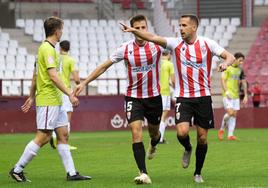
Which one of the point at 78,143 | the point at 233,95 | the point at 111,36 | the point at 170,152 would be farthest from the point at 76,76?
the point at 111,36

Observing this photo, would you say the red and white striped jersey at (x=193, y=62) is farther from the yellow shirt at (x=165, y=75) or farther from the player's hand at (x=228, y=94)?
the player's hand at (x=228, y=94)

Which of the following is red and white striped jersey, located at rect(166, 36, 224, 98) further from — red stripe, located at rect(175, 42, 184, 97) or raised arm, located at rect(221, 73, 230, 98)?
raised arm, located at rect(221, 73, 230, 98)

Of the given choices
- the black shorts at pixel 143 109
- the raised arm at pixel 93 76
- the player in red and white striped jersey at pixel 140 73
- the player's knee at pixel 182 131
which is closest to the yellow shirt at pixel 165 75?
the black shorts at pixel 143 109

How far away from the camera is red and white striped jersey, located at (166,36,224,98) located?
12.3 metres

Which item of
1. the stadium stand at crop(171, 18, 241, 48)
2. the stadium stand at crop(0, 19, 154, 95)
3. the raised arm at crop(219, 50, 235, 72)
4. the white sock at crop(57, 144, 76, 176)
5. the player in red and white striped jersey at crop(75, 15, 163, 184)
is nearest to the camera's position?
the raised arm at crop(219, 50, 235, 72)

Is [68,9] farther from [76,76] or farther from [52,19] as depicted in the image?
[52,19]

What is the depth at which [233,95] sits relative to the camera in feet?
75.6

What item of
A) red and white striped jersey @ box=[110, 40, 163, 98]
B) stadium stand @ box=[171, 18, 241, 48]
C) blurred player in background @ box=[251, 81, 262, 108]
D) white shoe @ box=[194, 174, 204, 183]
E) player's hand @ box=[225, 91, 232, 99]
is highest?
stadium stand @ box=[171, 18, 241, 48]

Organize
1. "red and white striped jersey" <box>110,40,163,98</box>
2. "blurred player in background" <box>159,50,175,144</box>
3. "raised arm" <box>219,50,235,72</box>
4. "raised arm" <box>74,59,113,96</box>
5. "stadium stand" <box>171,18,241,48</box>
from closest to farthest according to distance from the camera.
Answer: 1. "raised arm" <box>219,50,235,72</box>
2. "raised arm" <box>74,59,113,96</box>
3. "red and white striped jersey" <box>110,40,163,98</box>
4. "blurred player in background" <box>159,50,175,144</box>
5. "stadium stand" <box>171,18,241,48</box>

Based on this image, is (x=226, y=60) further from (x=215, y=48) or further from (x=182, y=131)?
(x=182, y=131)

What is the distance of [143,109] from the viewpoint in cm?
1287

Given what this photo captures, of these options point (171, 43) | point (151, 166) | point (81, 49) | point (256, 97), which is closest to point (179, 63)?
point (171, 43)

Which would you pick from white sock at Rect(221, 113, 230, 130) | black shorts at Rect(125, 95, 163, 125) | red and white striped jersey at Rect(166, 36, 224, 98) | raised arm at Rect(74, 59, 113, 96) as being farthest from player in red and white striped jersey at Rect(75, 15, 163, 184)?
white sock at Rect(221, 113, 230, 130)

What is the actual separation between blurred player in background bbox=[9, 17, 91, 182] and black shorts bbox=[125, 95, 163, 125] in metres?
0.93
